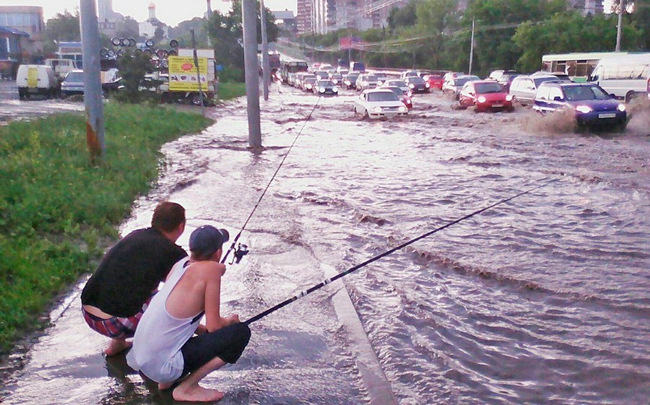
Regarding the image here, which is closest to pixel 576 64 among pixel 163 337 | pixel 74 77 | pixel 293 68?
pixel 74 77

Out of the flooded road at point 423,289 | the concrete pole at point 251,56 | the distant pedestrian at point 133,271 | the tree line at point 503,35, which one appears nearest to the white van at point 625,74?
the flooded road at point 423,289

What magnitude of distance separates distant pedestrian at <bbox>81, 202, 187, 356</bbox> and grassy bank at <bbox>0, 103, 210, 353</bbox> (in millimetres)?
1057

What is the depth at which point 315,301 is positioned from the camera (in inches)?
280

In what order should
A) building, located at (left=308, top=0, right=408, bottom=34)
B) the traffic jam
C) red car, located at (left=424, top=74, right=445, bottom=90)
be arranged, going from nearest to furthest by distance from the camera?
the traffic jam < red car, located at (left=424, top=74, right=445, bottom=90) < building, located at (left=308, top=0, right=408, bottom=34)

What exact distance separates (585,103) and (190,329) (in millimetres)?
19993

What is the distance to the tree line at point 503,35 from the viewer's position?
58.5 meters

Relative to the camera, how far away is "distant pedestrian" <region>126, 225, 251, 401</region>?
4465 mm

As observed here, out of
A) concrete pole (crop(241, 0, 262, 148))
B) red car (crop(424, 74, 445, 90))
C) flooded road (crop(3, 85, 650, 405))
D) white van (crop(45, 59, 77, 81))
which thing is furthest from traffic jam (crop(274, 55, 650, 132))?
white van (crop(45, 59, 77, 81))

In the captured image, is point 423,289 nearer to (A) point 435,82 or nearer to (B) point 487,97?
(B) point 487,97

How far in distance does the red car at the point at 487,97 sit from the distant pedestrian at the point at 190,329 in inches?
1141

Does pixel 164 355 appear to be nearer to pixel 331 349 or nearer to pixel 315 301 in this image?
pixel 331 349

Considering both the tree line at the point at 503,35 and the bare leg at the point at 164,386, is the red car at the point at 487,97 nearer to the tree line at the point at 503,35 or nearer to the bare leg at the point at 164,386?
the tree line at the point at 503,35

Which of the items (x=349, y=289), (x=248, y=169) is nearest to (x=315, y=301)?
(x=349, y=289)

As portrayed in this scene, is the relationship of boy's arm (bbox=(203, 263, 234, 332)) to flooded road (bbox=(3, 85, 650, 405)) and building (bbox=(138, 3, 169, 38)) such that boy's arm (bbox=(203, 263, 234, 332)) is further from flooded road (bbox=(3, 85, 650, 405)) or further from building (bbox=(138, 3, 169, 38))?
building (bbox=(138, 3, 169, 38))
